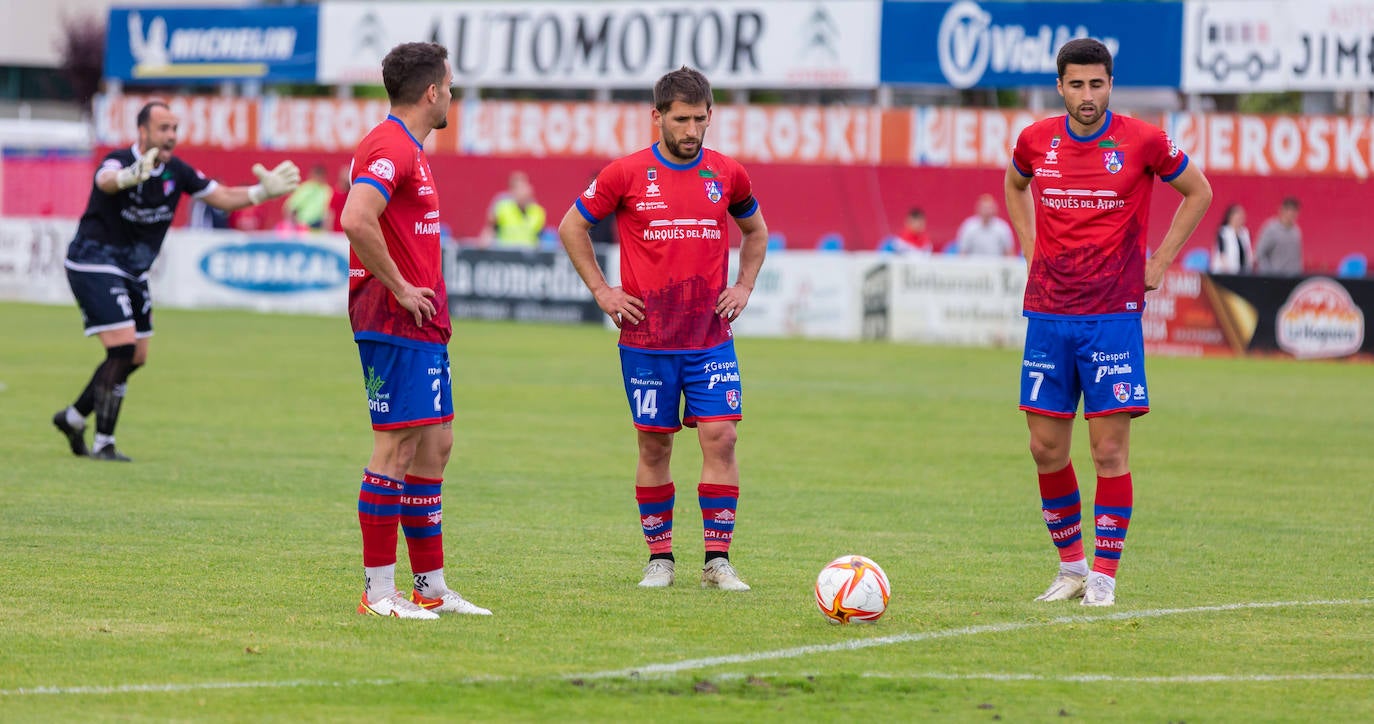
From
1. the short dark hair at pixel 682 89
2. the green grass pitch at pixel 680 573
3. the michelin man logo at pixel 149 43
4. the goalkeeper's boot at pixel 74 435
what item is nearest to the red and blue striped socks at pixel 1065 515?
the green grass pitch at pixel 680 573

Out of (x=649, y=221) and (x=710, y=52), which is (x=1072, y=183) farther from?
(x=710, y=52)

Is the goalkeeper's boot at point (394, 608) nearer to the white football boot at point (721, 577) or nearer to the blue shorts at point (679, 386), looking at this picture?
the white football boot at point (721, 577)

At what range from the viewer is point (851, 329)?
27.4m

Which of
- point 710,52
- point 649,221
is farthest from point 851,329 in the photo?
point 649,221

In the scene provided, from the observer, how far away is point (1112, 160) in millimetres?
8250

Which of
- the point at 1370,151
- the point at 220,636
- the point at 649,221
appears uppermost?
the point at 1370,151

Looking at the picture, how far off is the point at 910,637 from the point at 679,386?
187cm

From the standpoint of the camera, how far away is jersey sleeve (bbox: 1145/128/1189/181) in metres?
8.23

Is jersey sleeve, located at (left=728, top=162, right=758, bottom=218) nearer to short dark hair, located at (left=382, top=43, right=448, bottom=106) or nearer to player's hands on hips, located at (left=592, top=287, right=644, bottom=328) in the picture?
player's hands on hips, located at (left=592, top=287, right=644, bottom=328)

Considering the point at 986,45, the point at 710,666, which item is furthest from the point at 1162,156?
the point at 986,45

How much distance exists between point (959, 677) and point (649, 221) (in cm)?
287

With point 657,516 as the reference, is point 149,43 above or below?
above

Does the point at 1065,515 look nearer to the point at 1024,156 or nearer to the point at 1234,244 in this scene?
the point at 1024,156

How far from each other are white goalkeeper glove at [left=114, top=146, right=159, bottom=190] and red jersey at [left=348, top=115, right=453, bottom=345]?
5310mm
